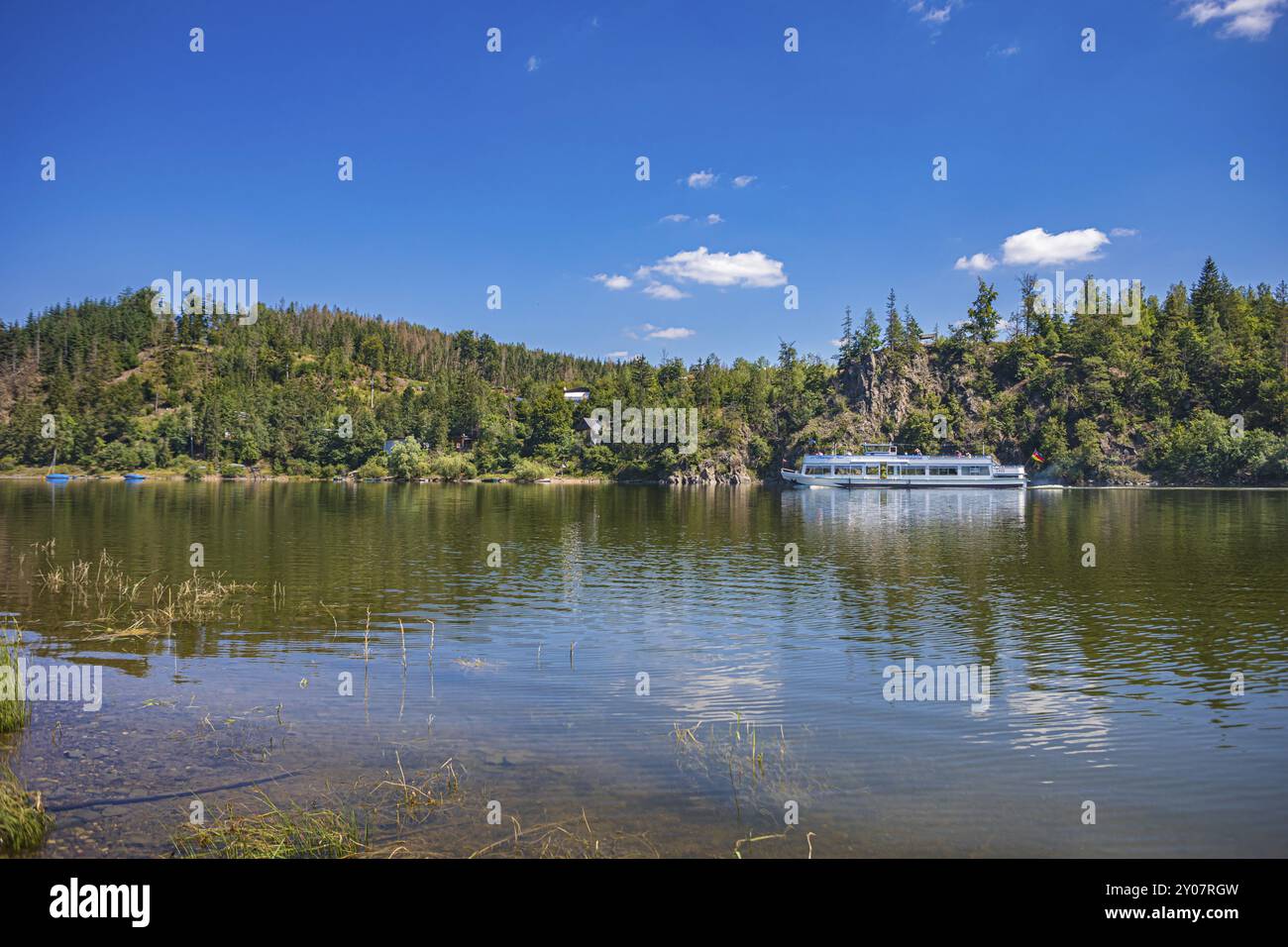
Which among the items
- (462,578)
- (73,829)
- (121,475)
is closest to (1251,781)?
(73,829)

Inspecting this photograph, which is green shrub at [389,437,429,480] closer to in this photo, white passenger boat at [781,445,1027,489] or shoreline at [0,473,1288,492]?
shoreline at [0,473,1288,492]

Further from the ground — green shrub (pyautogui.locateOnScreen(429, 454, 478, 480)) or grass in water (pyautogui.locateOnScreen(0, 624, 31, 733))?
green shrub (pyautogui.locateOnScreen(429, 454, 478, 480))

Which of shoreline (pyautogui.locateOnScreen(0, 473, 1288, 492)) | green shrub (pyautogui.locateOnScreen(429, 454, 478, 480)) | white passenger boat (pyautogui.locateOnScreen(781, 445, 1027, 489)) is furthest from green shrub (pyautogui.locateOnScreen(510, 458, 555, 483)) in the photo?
white passenger boat (pyautogui.locateOnScreen(781, 445, 1027, 489))

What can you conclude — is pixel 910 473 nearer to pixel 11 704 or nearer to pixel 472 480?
pixel 472 480

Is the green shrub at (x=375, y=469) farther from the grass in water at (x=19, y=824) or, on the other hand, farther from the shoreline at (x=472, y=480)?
the grass in water at (x=19, y=824)

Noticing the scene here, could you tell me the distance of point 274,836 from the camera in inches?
493

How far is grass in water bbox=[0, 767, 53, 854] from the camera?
1220 centimetres

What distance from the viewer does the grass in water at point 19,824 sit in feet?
40.0

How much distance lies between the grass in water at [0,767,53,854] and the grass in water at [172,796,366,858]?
2.06 meters

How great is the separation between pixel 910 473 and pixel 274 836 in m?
171

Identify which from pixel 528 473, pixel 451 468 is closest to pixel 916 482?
pixel 528 473

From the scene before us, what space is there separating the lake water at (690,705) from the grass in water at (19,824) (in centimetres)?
50
